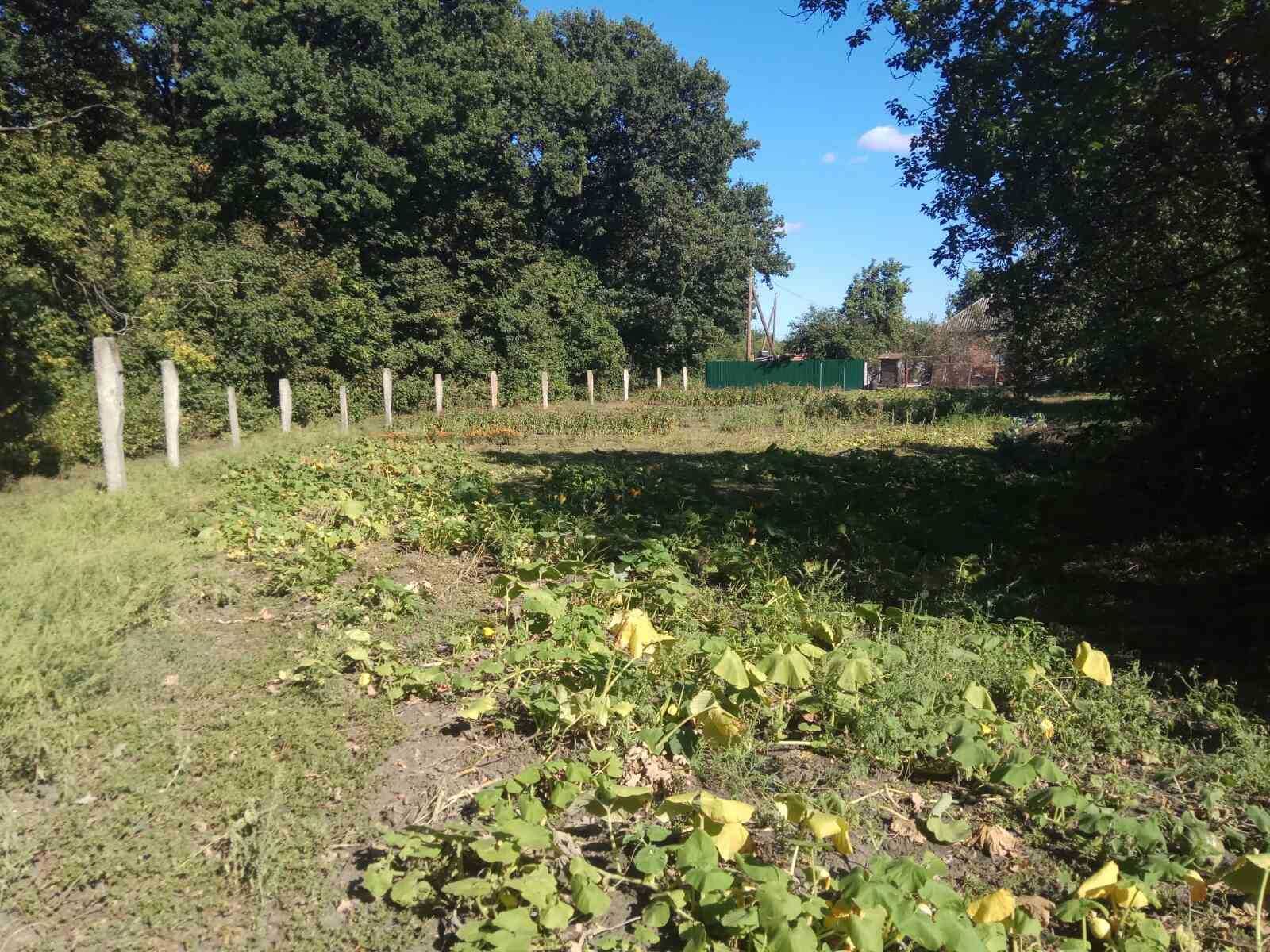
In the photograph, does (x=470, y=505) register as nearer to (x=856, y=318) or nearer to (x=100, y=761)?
(x=100, y=761)

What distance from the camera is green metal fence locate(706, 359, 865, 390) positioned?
113 ft

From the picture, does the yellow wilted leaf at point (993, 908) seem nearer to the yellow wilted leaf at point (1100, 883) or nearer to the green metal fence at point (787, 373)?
the yellow wilted leaf at point (1100, 883)

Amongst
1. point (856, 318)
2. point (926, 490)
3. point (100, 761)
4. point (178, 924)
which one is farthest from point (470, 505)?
point (856, 318)

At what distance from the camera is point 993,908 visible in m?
2.13

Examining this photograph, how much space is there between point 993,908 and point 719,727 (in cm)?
110

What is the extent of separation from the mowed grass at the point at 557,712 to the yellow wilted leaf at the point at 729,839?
0.27 ft

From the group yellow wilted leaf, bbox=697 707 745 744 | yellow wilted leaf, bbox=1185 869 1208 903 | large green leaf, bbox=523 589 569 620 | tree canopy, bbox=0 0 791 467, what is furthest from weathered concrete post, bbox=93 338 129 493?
yellow wilted leaf, bbox=1185 869 1208 903

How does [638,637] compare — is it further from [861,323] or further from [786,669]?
[861,323]

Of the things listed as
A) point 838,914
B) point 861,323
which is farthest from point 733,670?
point 861,323

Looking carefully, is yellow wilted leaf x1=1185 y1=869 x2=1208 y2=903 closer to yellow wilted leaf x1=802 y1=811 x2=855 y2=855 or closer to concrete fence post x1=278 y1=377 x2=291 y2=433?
yellow wilted leaf x1=802 y1=811 x2=855 y2=855

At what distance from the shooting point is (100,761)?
310 centimetres

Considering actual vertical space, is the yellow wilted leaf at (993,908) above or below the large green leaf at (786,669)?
below

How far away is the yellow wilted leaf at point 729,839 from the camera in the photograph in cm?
229

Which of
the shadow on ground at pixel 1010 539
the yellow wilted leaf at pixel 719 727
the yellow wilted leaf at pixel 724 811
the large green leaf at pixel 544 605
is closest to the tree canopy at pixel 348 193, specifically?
the shadow on ground at pixel 1010 539
